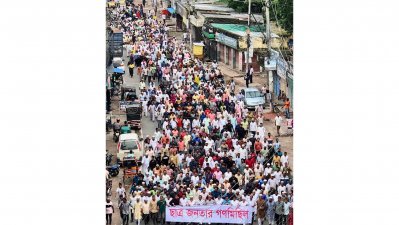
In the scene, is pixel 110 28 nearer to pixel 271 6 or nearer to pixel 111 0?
pixel 111 0

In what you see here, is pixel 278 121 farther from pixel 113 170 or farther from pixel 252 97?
pixel 113 170

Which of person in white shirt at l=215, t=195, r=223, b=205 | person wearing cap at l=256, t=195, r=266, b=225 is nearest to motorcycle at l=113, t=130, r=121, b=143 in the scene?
person in white shirt at l=215, t=195, r=223, b=205

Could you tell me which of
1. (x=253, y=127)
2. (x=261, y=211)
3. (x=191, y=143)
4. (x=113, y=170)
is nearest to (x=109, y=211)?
(x=113, y=170)

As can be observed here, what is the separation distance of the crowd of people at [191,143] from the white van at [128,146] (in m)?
0.18

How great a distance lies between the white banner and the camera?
28.4 meters

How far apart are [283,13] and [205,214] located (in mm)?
5282

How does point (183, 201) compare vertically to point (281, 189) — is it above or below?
below

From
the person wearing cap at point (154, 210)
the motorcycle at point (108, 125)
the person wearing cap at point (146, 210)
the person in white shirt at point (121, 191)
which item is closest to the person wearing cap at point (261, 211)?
Result: the person wearing cap at point (154, 210)

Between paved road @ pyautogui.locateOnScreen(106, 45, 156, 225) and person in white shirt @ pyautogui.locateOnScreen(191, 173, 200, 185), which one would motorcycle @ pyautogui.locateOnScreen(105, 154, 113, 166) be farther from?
person in white shirt @ pyautogui.locateOnScreen(191, 173, 200, 185)

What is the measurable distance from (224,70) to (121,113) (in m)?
2.87

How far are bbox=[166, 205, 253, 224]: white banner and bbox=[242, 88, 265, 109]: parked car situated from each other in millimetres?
3421

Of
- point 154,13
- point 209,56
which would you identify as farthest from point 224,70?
point 154,13

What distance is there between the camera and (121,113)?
30.6 m

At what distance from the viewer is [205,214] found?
93.0 ft
